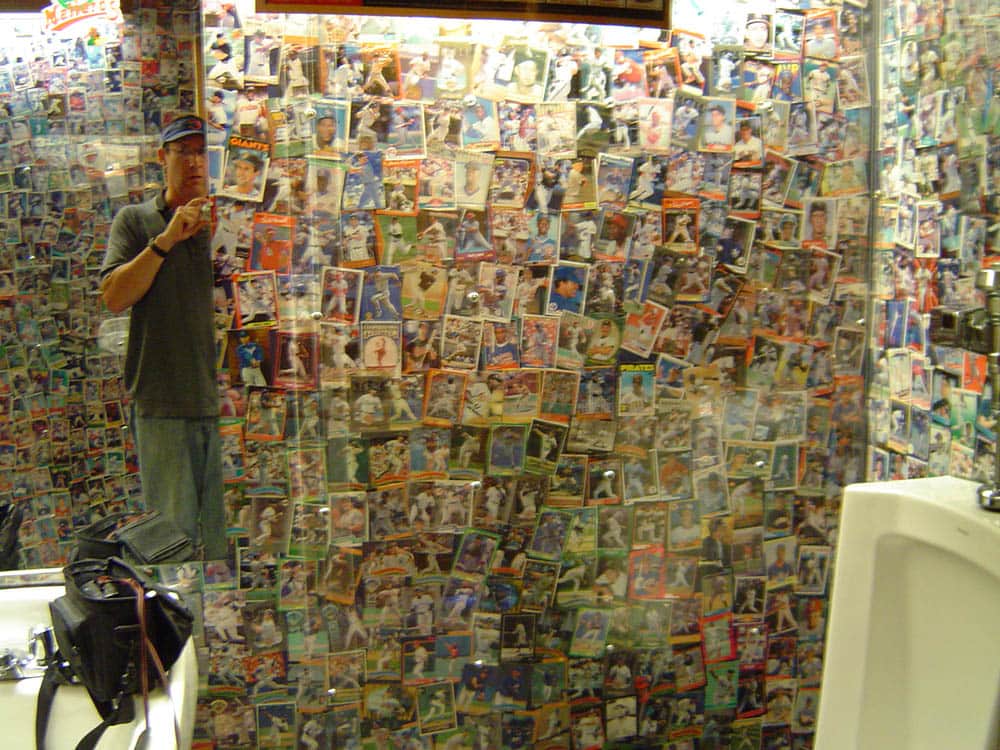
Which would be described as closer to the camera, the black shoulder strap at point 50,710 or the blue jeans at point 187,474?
the black shoulder strap at point 50,710

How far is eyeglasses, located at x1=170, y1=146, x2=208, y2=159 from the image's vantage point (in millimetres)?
1664

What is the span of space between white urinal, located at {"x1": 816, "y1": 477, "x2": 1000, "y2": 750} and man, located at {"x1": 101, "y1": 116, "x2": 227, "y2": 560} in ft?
3.44

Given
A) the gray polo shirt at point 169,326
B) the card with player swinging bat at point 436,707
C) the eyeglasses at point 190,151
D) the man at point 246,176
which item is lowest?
the card with player swinging bat at point 436,707

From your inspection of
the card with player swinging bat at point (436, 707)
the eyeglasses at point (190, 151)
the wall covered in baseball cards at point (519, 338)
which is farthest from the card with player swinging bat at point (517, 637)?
the eyeglasses at point (190, 151)

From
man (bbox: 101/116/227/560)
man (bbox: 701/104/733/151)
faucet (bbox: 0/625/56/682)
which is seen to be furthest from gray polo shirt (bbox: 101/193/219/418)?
man (bbox: 701/104/733/151)

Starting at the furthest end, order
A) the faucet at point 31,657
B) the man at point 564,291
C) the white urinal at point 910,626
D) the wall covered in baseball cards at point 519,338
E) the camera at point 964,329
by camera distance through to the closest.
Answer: the man at point 564,291 < the wall covered in baseball cards at point 519,338 < the faucet at point 31,657 < the camera at point 964,329 < the white urinal at point 910,626

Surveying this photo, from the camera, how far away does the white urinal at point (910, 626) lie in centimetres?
131

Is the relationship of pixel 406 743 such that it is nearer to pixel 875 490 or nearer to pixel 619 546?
pixel 619 546

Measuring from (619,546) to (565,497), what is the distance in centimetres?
15

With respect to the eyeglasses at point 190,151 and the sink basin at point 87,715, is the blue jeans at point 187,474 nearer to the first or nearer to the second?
the sink basin at point 87,715

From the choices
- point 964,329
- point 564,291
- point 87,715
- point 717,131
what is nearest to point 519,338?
point 564,291

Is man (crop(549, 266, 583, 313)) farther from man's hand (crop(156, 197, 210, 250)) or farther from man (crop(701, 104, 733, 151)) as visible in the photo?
man's hand (crop(156, 197, 210, 250))

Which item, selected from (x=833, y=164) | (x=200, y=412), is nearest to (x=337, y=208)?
(x=200, y=412)

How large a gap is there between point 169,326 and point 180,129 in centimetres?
Result: 33
